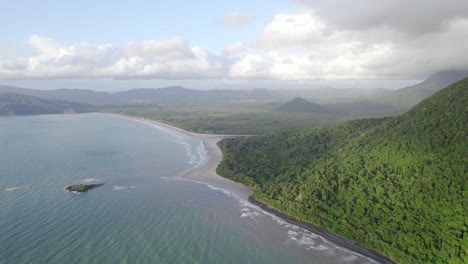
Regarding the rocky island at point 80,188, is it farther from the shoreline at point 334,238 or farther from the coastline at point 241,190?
the shoreline at point 334,238

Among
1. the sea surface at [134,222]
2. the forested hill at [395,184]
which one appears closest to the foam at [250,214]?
the sea surface at [134,222]

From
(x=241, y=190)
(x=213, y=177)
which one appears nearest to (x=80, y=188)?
(x=213, y=177)

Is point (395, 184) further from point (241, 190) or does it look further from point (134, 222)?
point (134, 222)

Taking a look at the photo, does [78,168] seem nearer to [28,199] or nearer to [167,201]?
[28,199]

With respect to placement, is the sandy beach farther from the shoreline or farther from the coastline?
the shoreline

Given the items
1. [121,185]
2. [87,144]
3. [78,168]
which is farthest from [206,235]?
[87,144]
